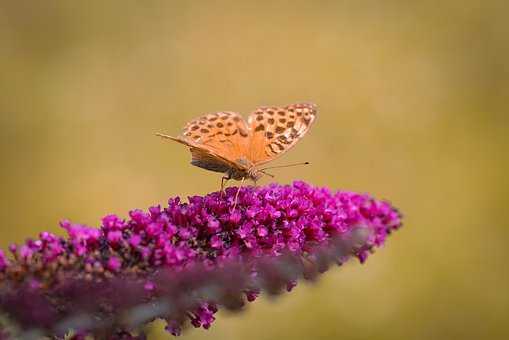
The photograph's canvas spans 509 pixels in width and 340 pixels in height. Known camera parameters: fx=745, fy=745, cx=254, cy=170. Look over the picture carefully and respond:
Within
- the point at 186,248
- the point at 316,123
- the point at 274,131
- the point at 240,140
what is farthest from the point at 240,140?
the point at 316,123

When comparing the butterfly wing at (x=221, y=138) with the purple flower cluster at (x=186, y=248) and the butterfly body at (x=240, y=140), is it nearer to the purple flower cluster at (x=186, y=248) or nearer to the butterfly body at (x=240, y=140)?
the butterfly body at (x=240, y=140)

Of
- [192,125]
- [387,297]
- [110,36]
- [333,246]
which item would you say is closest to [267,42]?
[110,36]

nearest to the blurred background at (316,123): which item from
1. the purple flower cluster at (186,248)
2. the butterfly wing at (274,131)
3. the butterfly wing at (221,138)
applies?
the butterfly wing at (274,131)

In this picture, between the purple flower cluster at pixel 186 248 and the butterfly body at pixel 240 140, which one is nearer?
the purple flower cluster at pixel 186 248

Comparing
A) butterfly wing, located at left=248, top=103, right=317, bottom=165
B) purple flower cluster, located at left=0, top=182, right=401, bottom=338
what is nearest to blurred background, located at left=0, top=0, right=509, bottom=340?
butterfly wing, located at left=248, top=103, right=317, bottom=165

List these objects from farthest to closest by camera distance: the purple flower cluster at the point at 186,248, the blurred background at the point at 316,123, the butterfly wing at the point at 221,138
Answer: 1. the blurred background at the point at 316,123
2. the butterfly wing at the point at 221,138
3. the purple flower cluster at the point at 186,248

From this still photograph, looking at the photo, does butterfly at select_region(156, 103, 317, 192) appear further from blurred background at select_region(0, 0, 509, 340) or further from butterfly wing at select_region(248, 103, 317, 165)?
A: blurred background at select_region(0, 0, 509, 340)
